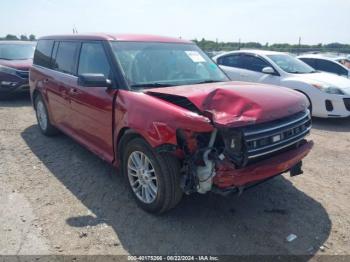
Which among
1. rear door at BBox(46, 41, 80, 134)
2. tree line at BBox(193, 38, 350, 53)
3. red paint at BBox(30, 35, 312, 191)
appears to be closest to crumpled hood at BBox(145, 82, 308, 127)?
red paint at BBox(30, 35, 312, 191)

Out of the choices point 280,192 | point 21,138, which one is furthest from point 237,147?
point 21,138

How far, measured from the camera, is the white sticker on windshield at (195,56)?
178 inches

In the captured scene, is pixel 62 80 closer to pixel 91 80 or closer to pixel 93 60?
pixel 93 60

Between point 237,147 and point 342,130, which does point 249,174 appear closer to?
point 237,147

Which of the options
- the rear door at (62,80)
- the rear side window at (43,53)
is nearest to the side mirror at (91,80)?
the rear door at (62,80)

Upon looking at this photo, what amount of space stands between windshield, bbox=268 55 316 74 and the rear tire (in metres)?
5.46

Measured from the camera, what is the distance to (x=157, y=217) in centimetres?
347

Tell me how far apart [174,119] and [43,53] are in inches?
163

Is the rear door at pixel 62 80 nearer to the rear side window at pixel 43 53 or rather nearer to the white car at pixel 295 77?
the rear side window at pixel 43 53

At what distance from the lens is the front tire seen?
3.10m

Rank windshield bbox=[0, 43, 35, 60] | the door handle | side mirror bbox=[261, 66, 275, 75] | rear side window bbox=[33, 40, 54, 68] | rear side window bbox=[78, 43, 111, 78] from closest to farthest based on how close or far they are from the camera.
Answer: rear side window bbox=[78, 43, 111, 78]
the door handle
rear side window bbox=[33, 40, 54, 68]
side mirror bbox=[261, 66, 275, 75]
windshield bbox=[0, 43, 35, 60]

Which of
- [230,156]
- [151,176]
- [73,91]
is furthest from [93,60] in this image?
[230,156]

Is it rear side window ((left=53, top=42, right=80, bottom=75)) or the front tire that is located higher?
rear side window ((left=53, top=42, right=80, bottom=75))

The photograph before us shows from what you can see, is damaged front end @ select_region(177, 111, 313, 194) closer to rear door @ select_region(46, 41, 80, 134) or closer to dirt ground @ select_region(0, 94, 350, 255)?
dirt ground @ select_region(0, 94, 350, 255)
